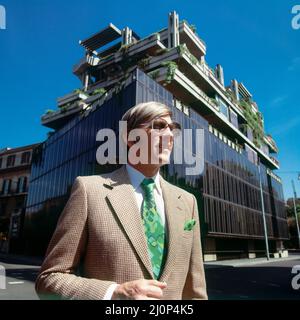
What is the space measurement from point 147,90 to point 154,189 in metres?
19.9

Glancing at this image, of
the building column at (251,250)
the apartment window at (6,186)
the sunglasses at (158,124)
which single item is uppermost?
the apartment window at (6,186)

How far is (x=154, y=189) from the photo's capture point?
1634 millimetres

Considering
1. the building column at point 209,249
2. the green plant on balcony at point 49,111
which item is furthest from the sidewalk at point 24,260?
the green plant on balcony at point 49,111

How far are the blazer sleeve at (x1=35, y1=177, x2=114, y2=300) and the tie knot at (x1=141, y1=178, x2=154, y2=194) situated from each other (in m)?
0.38

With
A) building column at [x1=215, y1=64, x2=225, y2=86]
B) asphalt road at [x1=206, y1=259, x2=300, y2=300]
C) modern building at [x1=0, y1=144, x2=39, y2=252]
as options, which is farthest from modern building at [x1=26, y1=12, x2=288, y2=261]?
asphalt road at [x1=206, y1=259, x2=300, y2=300]

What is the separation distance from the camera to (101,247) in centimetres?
124

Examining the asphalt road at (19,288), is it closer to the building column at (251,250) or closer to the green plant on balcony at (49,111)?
the green plant on balcony at (49,111)

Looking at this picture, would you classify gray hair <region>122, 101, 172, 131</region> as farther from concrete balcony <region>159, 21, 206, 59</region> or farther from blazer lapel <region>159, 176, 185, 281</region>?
concrete balcony <region>159, 21, 206, 59</region>

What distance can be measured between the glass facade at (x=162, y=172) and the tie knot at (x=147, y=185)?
17.5 metres

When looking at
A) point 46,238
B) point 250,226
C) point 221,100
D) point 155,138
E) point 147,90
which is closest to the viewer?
point 155,138

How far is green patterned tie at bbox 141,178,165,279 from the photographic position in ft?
4.46

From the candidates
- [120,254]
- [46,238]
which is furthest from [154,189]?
[46,238]

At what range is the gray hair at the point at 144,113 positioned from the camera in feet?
5.13

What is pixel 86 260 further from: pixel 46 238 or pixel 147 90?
pixel 46 238
